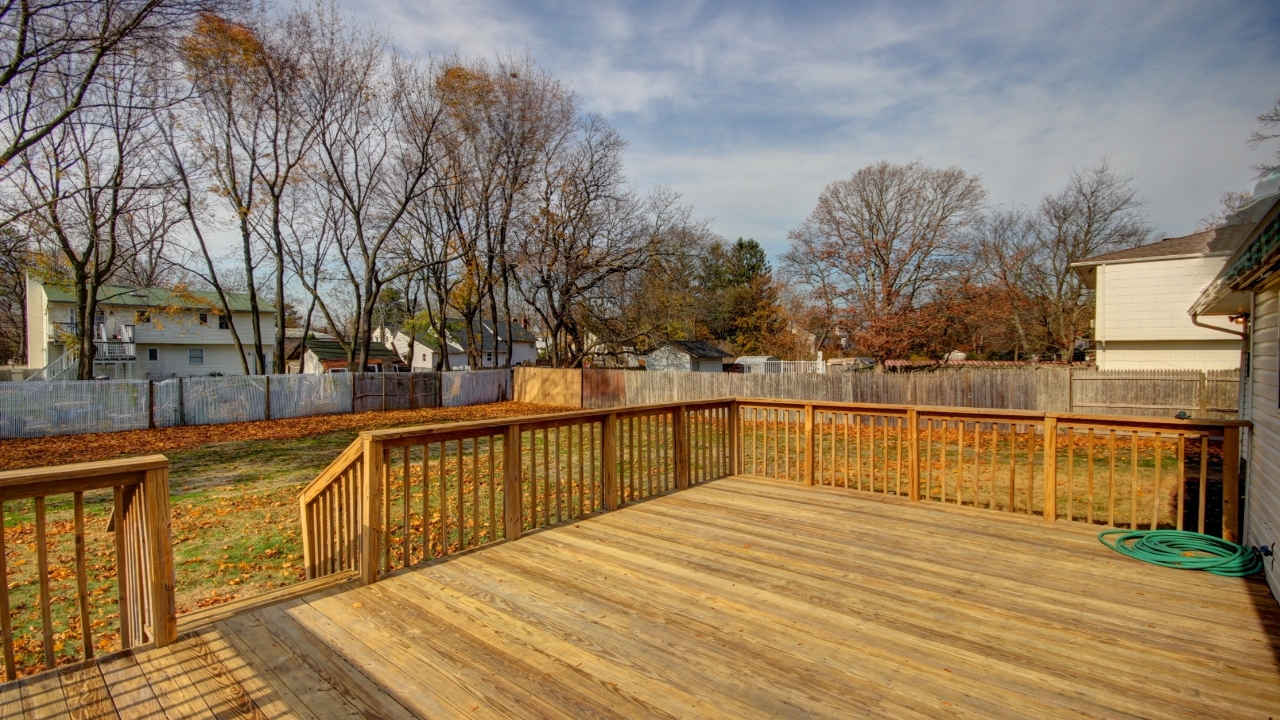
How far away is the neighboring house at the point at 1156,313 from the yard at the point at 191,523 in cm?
1524

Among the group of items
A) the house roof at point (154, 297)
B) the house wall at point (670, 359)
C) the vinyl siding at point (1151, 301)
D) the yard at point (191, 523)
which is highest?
the house roof at point (154, 297)

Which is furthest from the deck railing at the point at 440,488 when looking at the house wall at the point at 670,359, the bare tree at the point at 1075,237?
the bare tree at the point at 1075,237

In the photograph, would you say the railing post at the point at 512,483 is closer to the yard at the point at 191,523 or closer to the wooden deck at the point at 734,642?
the wooden deck at the point at 734,642

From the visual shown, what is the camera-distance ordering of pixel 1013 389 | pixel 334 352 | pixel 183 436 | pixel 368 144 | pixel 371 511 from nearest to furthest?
pixel 371 511 < pixel 1013 389 < pixel 183 436 < pixel 368 144 < pixel 334 352

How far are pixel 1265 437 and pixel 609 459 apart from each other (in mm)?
4141

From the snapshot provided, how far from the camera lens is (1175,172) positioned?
15.1m

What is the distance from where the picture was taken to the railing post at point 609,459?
15.0 ft

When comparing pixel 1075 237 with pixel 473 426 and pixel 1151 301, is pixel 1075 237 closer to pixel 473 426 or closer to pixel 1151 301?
pixel 1151 301

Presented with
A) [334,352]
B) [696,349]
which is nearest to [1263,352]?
[696,349]

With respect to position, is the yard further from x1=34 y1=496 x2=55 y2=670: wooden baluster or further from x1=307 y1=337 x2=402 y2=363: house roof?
x1=307 y1=337 x2=402 y2=363: house roof

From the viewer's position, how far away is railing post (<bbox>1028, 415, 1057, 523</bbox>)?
4.14m

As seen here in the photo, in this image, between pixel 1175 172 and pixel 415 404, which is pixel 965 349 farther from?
pixel 415 404

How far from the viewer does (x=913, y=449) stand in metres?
4.82

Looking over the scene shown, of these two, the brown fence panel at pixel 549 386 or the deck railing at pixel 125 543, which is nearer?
the deck railing at pixel 125 543
